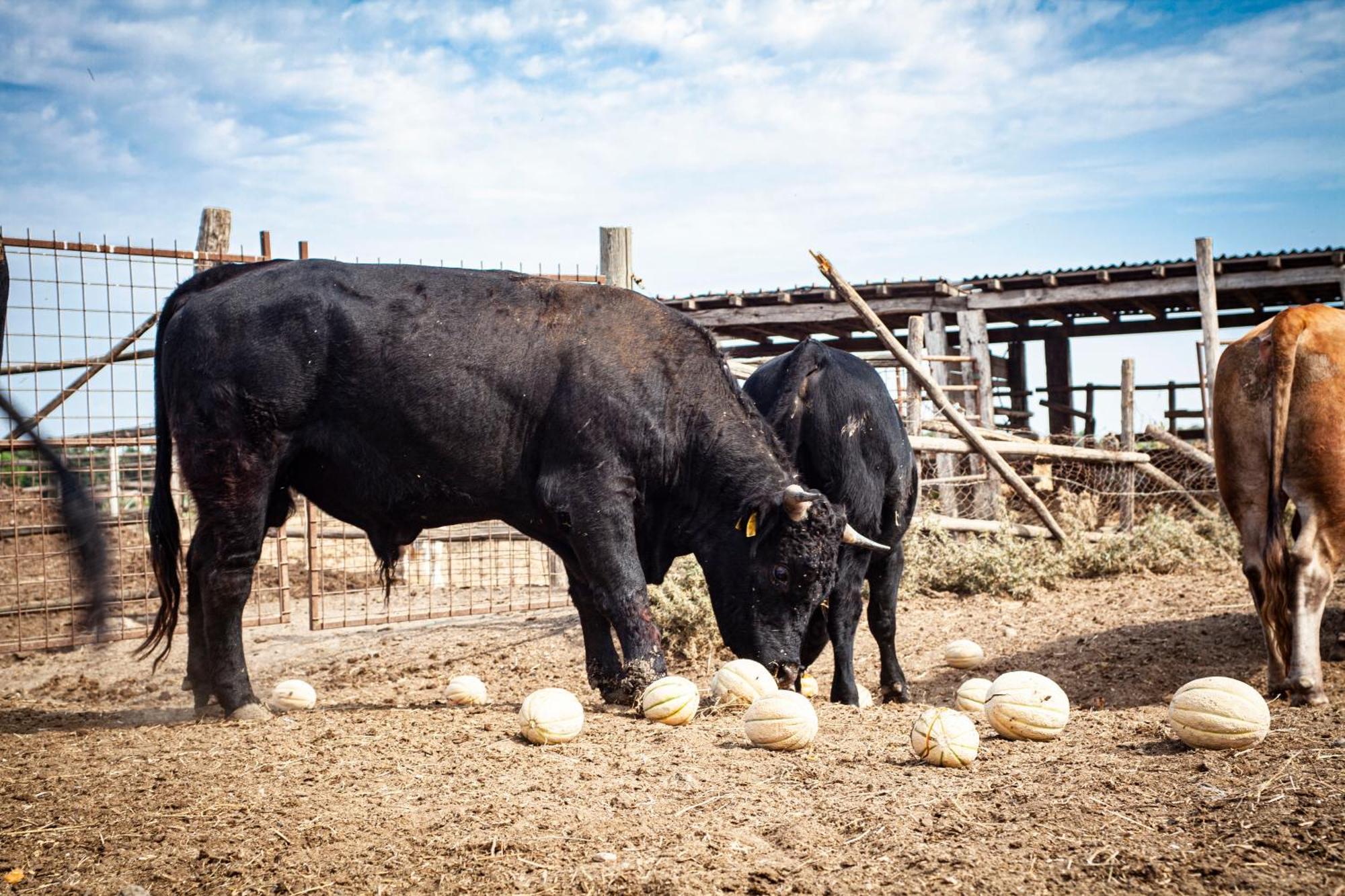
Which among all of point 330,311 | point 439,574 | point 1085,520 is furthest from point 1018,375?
point 330,311

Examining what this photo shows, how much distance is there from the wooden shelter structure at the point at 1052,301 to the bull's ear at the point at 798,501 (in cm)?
889

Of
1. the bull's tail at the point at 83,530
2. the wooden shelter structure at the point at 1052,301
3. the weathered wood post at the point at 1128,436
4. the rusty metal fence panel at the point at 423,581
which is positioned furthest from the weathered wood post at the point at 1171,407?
the bull's tail at the point at 83,530

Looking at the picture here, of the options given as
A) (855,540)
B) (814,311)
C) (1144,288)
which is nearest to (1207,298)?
(1144,288)

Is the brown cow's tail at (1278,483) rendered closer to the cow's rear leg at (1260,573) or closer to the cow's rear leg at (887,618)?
the cow's rear leg at (1260,573)

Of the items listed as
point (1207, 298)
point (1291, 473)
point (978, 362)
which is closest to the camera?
point (1291, 473)

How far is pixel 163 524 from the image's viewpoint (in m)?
5.18

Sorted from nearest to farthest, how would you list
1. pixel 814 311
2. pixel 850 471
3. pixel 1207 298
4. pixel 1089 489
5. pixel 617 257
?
pixel 850 471 → pixel 617 257 → pixel 1089 489 → pixel 1207 298 → pixel 814 311

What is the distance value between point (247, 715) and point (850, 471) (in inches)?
131

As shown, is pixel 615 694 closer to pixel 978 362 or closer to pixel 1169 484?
pixel 1169 484

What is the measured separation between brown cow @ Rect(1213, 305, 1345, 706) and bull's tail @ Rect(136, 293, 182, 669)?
17.6ft

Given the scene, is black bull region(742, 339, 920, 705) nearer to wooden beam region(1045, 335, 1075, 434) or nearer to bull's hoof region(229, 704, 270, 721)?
bull's hoof region(229, 704, 270, 721)

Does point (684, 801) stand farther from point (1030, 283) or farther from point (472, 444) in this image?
point (1030, 283)

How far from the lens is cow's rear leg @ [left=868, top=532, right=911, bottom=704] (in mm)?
6043

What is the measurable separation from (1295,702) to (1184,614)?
3149mm
